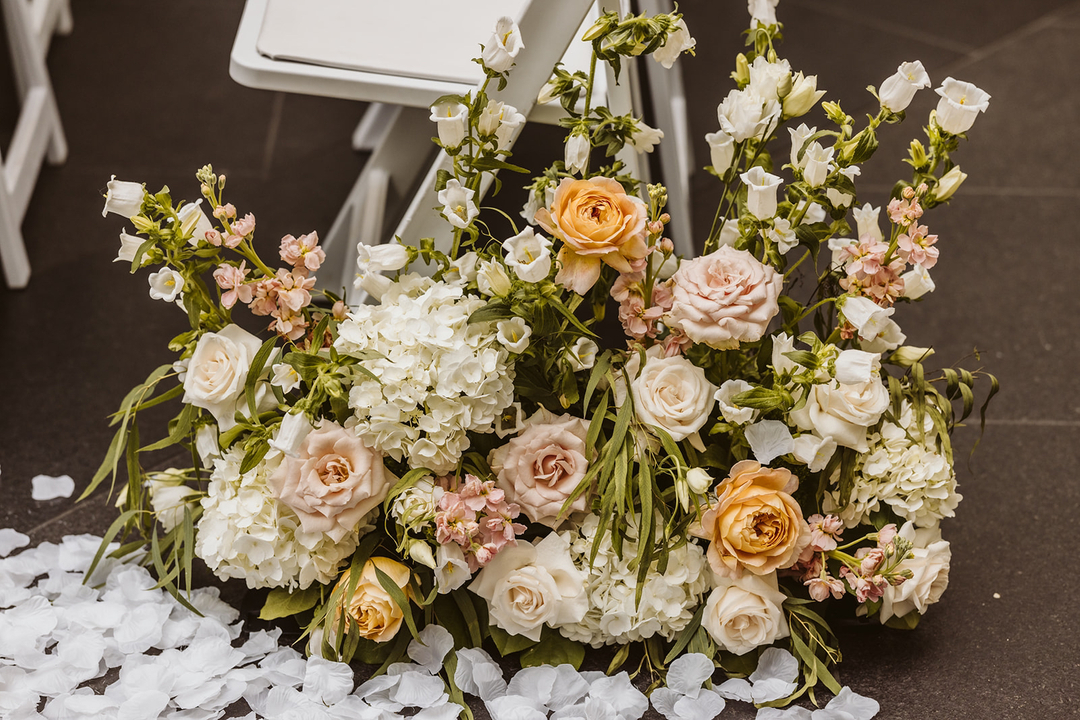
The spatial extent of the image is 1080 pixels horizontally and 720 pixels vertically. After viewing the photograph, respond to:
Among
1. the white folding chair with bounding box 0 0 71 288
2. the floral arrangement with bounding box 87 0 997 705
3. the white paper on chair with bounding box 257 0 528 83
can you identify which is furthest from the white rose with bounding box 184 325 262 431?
the white folding chair with bounding box 0 0 71 288

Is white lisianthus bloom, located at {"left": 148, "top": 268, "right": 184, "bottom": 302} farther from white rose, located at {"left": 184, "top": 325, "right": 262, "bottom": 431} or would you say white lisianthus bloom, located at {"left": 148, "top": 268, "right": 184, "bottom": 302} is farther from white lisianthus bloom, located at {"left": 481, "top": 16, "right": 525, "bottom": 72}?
white lisianthus bloom, located at {"left": 481, "top": 16, "right": 525, "bottom": 72}

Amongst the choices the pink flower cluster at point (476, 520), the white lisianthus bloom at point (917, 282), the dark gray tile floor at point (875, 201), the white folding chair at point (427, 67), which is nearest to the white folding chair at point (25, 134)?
the dark gray tile floor at point (875, 201)

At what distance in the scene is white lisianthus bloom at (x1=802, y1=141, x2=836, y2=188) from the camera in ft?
3.11

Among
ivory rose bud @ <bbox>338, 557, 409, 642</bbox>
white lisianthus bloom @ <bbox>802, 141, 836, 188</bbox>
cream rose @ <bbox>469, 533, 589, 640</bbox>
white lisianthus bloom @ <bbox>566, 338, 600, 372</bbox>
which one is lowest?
ivory rose bud @ <bbox>338, 557, 409, 642</bbox>

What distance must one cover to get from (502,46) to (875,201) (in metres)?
1.27

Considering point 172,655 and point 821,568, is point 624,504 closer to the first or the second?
point 821,568

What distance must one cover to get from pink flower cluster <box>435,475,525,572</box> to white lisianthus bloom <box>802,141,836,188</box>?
424 millimetres

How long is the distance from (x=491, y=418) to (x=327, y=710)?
0.34 meters

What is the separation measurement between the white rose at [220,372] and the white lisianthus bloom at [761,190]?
1.69 feet

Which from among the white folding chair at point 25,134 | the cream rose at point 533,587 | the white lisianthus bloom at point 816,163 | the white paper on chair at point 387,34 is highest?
the white lisianthus bloom at point 816,163

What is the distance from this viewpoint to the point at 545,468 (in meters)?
1.02

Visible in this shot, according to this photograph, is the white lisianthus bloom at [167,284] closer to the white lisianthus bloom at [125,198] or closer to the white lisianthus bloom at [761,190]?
the white lisianthus bloom at [125,198]

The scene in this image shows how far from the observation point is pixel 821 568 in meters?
1.02

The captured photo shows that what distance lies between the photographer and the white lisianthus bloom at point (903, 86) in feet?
3.02
